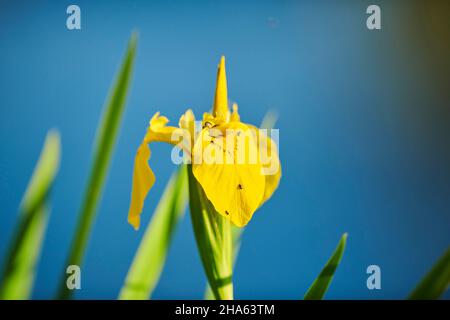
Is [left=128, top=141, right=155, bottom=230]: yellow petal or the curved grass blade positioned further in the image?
the curved grass blade

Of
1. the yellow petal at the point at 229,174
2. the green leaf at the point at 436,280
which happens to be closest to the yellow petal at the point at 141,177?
the yellow petal at the point at 229,174

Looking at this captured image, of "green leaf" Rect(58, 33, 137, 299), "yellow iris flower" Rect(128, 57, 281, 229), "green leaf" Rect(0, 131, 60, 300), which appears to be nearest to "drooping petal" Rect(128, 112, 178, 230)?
"yellow iris flower" Rect(128, 57, 281, 229)

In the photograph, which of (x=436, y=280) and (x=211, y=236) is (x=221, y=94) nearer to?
(x=211, y=236)

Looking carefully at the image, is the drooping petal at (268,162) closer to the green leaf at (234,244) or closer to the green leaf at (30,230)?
the green leaf at (234,244)

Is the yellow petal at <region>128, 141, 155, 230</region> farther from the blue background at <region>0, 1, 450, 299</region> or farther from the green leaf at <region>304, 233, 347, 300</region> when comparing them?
the green leaf at <region>304, 233, 347, 300</region>

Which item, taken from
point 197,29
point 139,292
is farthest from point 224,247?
point 197,29

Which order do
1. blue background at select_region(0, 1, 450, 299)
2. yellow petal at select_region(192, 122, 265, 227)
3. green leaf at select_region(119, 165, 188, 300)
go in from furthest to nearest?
1. blue background at select_region(0, 1, 450, 299)
2. green leaf at select_region(119, 165, 188, 300)
3. yellow petal at select_region(192, 122, 265, 227)

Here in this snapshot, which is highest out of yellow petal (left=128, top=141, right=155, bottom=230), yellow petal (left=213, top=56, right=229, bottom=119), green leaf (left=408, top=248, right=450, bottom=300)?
yellow petal (left=213, top=56, right=229, bottom=119)

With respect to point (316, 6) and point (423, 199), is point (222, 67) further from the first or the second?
point (423, 199)
